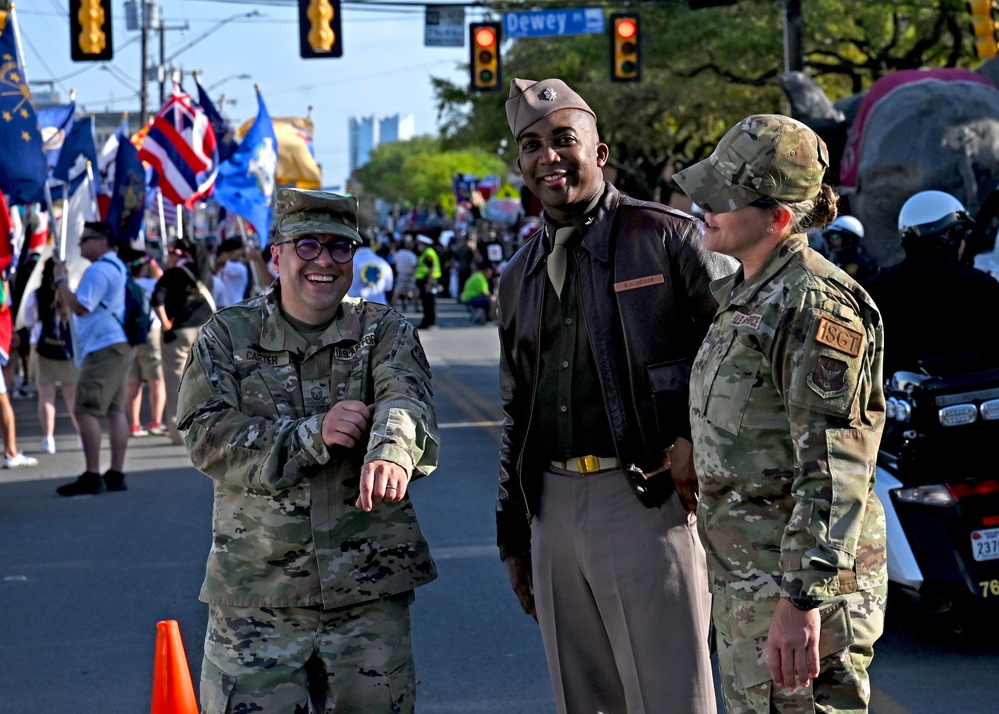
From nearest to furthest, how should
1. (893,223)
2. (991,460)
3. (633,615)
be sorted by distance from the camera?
(633,615) < (991,460) < (893,223)

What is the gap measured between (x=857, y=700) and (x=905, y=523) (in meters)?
3.07

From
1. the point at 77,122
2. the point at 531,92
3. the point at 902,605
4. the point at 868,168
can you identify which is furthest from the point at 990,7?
the point at 531,92

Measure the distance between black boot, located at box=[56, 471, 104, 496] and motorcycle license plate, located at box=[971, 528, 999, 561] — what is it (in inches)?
283

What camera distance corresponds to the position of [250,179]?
65.1 feet

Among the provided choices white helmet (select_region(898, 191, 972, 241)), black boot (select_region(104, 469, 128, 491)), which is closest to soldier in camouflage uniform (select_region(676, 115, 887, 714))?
white helmet (select_region(898, 191, 972, 241))

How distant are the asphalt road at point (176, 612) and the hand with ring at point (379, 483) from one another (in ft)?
8.05

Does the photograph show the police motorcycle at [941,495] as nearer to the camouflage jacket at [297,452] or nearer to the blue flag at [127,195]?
the camouflage jacket at [297,452]

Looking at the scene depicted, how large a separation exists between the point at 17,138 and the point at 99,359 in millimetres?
3397

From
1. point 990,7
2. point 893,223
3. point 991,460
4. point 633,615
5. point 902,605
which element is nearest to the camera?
point 633,615

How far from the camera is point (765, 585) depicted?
3039mm

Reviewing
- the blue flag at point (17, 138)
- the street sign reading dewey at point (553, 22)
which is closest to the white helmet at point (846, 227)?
the blue flag at point (17, 138)

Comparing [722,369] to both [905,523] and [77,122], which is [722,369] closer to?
[905,523]

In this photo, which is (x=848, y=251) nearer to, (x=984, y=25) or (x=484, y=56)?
(x=984, y=25)

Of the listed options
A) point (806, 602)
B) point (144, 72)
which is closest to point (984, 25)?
point (806, 602)
